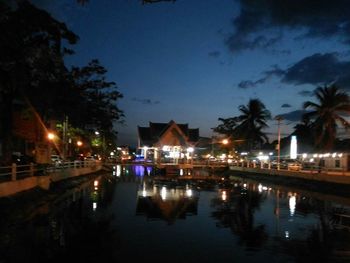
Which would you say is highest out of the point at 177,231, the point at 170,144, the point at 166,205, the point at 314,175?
the point at 170,144

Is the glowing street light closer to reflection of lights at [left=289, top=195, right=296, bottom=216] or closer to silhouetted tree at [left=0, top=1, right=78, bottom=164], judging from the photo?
silhouetted tree at [left=0, top=1, right=78, bottom=164]

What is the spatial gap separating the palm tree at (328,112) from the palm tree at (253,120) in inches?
713

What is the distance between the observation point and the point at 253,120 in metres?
63.7

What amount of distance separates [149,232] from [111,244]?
8.45ft

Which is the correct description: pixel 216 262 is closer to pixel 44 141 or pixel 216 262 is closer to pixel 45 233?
pixel 45 233

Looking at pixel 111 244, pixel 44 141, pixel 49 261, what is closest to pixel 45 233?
pixel 111 244

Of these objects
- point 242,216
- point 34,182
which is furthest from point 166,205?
point 34,182

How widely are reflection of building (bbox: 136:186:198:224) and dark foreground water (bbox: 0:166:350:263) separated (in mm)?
49

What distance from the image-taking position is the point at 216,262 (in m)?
12.0

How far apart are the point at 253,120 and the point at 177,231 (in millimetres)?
48755

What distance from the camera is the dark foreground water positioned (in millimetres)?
12578

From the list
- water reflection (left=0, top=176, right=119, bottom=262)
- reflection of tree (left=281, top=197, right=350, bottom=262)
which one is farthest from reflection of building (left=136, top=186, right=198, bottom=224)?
reflection of tree (left=281, top=197, right=350, bottom=262)

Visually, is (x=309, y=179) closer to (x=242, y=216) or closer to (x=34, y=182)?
(x=242, y=216)

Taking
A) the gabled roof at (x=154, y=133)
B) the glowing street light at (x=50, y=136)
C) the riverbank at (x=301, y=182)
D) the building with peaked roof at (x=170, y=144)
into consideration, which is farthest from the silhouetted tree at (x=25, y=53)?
the gabled roof at (x=154, y=133)
